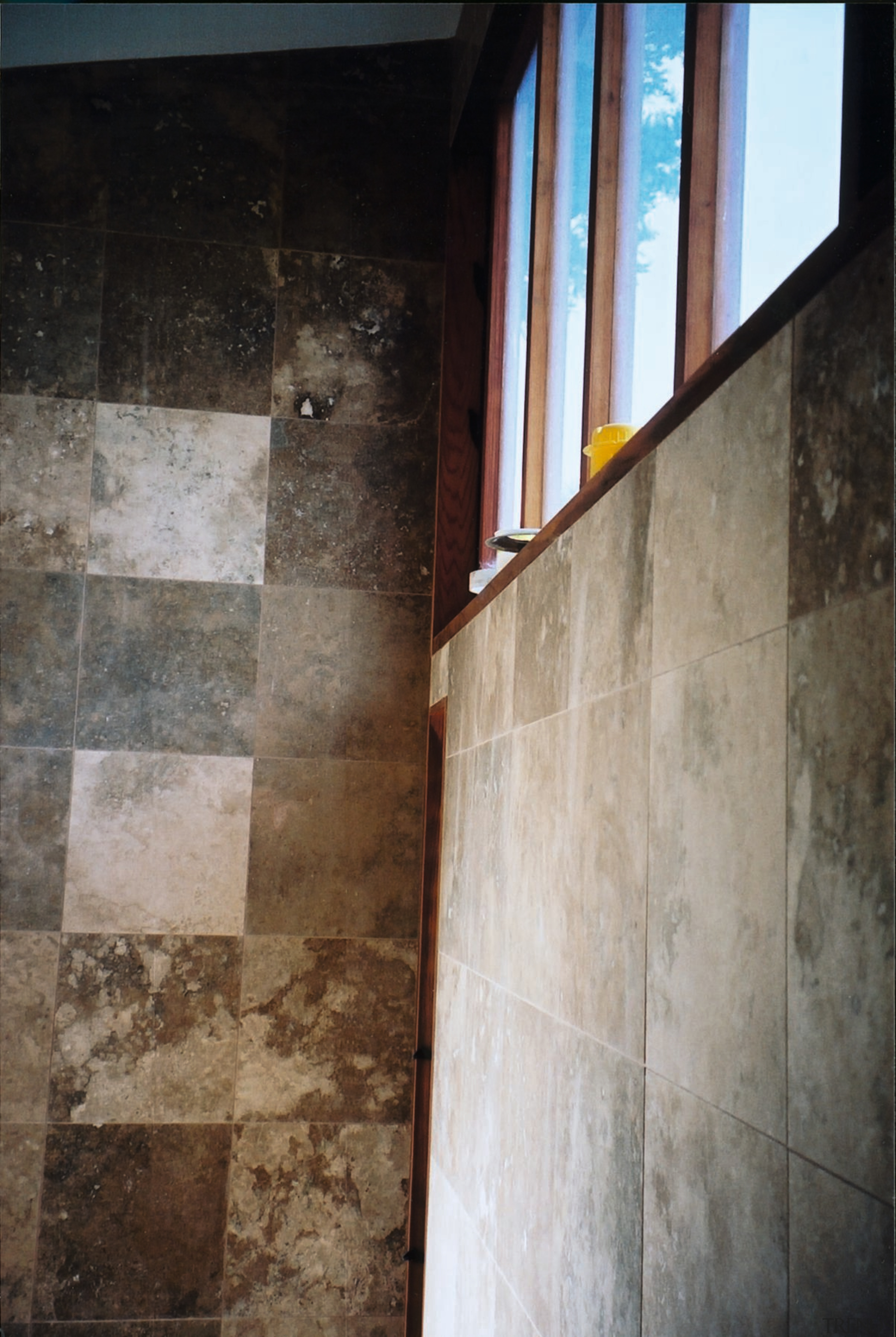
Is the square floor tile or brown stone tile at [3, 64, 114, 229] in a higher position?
brown stone tile at [3, 64, 114, 229]

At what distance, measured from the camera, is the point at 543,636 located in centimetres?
204

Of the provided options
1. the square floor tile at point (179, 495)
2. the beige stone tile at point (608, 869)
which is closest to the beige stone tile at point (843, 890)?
the beige stone tile at point (608, 869)

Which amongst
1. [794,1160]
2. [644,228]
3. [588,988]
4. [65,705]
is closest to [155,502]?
[65,705]

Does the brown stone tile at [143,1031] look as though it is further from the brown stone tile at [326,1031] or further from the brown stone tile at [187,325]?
the brown stone tile at [187,325]

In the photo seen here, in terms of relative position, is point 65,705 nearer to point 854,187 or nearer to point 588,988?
point 588,988

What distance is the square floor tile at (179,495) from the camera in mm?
3342

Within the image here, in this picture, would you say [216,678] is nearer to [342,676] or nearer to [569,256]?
[342,676]

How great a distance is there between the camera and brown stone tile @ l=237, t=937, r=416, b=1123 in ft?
10.5

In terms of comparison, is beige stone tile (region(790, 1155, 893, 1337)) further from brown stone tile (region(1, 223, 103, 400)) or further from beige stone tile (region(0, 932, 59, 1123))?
brown stone tile (region(1, 223, 103, 400))

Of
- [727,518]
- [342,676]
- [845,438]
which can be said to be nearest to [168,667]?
[342,676]

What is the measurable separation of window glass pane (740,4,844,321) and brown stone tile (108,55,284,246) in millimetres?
2282

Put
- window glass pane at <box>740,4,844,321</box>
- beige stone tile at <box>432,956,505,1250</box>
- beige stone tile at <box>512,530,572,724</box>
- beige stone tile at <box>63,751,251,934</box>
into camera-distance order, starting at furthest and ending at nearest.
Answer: beige stone tile at <box>63,751,251,934</box>, beige stone tile at <box>432,956,505,1250</box>, beige stone tile at <box>512,530,572,724</box>, window glass pane at <box>740,4,844,321</box>

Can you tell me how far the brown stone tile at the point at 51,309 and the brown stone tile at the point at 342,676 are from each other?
34.5 inches

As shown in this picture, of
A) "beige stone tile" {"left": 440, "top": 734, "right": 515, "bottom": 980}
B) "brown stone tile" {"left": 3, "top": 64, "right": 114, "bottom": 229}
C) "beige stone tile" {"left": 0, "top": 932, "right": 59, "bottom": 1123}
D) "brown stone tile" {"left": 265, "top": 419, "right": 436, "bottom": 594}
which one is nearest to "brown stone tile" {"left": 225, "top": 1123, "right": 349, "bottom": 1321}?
"beige stone tile" {"left": 0, "top": 932, "right": 59, "bottom": 1123}
